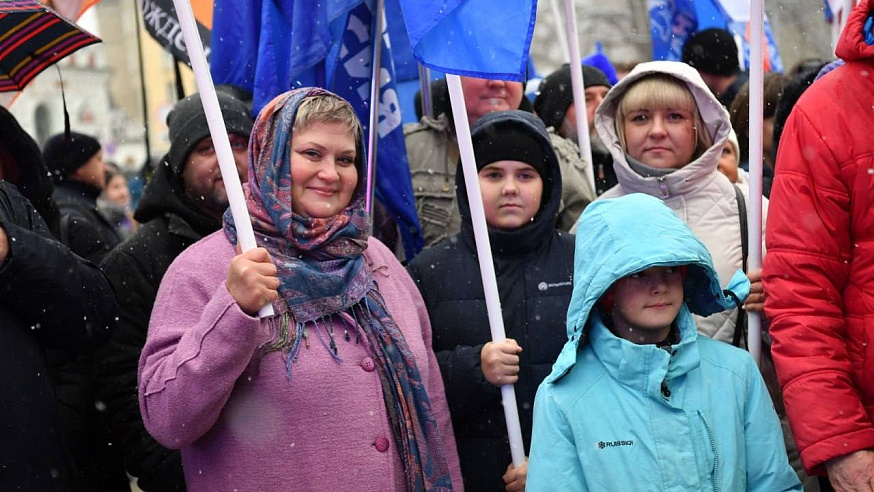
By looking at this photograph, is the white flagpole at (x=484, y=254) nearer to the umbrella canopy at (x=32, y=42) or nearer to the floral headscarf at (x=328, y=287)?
the floral headscarf at (x=328, y=287)

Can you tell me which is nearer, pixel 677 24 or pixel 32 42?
pixel 32 42

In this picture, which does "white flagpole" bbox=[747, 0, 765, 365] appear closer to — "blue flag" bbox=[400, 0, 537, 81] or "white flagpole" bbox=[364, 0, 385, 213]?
"blue flag" bbox=[400, 0, 537, 81]

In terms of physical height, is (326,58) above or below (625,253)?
above

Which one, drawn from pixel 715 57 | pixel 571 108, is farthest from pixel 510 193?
pixel 715 57

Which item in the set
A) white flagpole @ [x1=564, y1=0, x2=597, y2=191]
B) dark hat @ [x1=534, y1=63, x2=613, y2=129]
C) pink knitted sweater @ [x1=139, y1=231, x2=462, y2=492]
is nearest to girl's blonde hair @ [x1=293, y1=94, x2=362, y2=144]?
pink knitted sweater @ [x1=139, y1=231, x2=462, y2=492]

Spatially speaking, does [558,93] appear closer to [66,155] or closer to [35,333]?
[66,155]

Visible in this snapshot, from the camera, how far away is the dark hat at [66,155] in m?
7.11

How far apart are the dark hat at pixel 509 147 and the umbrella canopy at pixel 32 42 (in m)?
1.47

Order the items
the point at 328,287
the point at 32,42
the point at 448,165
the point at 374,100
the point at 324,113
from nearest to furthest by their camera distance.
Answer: the point at 328,287 → the point at 324,113 → the point at 32,42 → the point at 374,100 → the point at 448,165

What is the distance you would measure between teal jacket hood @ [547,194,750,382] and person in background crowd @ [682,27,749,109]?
14.1 ft

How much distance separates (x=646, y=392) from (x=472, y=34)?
3.96ft

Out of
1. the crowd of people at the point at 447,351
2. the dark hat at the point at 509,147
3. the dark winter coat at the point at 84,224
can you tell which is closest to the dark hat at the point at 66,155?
the dark winter coat at the point at 84,224

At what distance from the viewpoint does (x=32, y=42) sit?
4.00 meters

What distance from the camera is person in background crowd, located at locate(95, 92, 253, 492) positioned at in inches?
165
